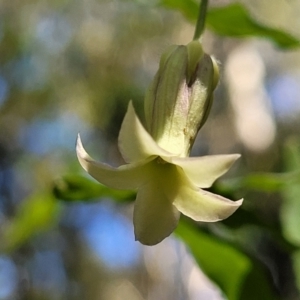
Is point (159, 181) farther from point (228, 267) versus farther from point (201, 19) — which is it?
point (228, 267)

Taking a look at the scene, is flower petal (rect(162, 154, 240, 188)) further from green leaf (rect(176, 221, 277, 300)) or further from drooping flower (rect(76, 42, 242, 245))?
green leaf (rect(176, 221, 277, 300))

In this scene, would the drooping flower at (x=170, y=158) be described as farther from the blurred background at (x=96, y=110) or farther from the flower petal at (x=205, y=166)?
the blurred background at (x=96, y=110)

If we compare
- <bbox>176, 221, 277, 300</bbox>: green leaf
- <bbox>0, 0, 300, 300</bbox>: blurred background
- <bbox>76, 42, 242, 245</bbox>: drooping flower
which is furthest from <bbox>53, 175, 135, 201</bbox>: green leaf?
<bbox>0, 0, 300, 300</bbox>: blurred background

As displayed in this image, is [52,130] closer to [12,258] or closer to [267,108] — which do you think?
[12,258]

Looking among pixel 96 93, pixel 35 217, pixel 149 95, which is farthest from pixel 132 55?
pixel 149 95

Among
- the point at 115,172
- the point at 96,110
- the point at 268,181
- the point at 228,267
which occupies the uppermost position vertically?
the point at 115,172

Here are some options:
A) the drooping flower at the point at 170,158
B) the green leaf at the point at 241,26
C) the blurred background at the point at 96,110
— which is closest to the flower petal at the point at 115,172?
the drooping flower at the point at 170,158

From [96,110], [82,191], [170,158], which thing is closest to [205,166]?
[170,158]
